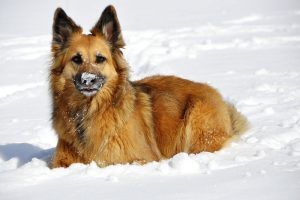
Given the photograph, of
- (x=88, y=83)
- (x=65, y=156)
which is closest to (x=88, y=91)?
(x=88, y=83)

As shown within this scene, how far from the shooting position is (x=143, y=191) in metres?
4.20

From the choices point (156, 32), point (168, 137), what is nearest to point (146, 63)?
point (156, 32)

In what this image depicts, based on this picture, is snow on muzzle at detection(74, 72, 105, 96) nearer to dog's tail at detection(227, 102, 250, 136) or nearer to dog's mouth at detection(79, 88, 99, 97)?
dog's mouth at detection(79, 88, 99, 97)

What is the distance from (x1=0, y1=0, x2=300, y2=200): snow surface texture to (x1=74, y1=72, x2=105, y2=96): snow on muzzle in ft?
2.49

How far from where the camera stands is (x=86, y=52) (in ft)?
18.5

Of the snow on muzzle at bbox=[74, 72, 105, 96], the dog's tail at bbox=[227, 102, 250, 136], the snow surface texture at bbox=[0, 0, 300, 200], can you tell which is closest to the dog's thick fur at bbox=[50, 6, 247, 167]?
the snow on muzzle at bbox=[74, 72, 105, 96]

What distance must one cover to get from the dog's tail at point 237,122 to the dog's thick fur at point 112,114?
0.78 feet

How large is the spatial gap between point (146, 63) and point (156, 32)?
503 cm

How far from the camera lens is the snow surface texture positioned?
4320mm

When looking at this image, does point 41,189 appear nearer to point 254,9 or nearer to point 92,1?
point 254,9

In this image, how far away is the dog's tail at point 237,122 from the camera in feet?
21.2

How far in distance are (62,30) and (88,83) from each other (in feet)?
3.07

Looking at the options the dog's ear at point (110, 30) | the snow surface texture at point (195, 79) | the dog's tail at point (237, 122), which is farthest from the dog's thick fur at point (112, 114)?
the snow surface texture at point (195, 79)

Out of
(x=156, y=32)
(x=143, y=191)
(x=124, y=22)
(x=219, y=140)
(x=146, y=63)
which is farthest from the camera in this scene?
(x=124, y=22)
